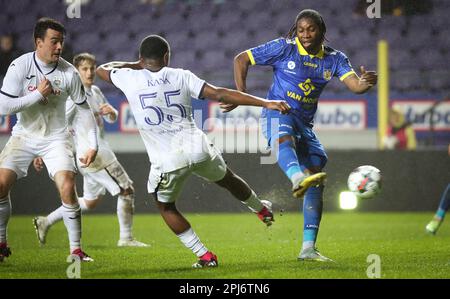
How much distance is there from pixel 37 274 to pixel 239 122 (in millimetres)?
6878

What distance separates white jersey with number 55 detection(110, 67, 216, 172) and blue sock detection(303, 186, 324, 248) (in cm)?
105

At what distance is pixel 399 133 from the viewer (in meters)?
12.7

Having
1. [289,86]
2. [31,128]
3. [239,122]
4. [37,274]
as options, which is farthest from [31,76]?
[239,122]

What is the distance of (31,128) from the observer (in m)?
6.65

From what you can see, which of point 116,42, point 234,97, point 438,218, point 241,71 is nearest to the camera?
point 234,97

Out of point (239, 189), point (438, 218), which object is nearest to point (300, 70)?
point (239, 189)

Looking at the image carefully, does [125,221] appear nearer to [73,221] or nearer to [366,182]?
[73,221]

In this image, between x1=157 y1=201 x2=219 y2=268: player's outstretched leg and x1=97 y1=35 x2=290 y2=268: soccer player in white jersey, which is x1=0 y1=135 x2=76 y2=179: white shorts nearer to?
x1=97 y1=35 x2=290 y2=268: soccer player in white jersey

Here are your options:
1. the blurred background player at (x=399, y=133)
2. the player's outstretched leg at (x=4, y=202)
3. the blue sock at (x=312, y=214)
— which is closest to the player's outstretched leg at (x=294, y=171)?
the blue sock at (x=312, y=214)

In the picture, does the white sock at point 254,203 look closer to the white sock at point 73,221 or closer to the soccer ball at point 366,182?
the soccer ball at point 366,182

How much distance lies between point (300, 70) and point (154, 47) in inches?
52.7

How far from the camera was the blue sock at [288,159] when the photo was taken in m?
6.28

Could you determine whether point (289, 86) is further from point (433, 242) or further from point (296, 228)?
point (296, 228)

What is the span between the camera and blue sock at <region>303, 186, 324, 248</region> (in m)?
6.72
